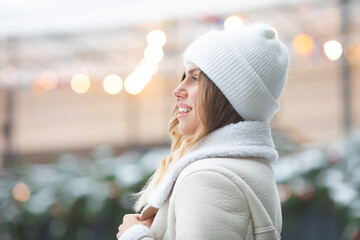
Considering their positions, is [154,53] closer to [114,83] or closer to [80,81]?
[114,83]

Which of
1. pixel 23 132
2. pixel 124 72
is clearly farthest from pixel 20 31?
pixel 23 132

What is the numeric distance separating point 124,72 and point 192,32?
1890 millimetres

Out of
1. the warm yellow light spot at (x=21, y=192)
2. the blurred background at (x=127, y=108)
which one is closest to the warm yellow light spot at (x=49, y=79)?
the blurred background at (x=127, y=108)

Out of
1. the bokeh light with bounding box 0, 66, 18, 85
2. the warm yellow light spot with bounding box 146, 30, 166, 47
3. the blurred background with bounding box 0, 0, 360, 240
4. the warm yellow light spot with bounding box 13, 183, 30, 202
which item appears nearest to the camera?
the blurred background with bounding box 0, 0, 360, 240

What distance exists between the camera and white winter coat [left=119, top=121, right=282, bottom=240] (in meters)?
1.18

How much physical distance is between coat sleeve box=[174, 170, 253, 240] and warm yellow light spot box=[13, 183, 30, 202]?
4051mm

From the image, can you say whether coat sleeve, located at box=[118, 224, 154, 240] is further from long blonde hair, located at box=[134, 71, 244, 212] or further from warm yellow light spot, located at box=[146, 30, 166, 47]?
warm yellow light spot, located at box=[146, 30, 166, 47]

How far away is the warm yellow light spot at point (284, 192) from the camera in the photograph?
4090 mm

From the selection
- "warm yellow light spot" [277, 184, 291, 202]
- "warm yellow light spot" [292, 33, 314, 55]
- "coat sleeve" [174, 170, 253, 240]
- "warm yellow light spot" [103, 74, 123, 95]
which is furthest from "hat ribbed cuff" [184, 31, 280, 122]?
"warm yellow light spot" [103, 74, 123, 95]

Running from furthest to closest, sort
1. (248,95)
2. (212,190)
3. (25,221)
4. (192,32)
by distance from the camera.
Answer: (192,32), (25,221), (248,95), (212,190)

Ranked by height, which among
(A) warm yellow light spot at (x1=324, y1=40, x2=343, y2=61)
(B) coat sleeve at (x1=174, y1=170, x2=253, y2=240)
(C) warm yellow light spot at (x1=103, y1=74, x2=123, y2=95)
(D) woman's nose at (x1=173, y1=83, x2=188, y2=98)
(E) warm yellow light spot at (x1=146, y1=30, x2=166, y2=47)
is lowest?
(C) warm yellow light spot at (x1=103, y1=74, x2=123, y2=95)

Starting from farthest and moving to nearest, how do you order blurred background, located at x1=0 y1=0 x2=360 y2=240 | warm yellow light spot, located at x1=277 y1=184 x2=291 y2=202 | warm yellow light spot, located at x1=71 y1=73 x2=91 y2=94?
warm yellow light spot, located at x1=71 y1=73 x2=91 y2=94 → blurred background, located at x1=0 y1=0 x2=360 y2=240 → warm yellow light spot, located at x1=277 y1=184 x2=291 y2=202

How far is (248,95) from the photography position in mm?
1336

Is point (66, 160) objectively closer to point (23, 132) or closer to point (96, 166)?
point (96, 166)
